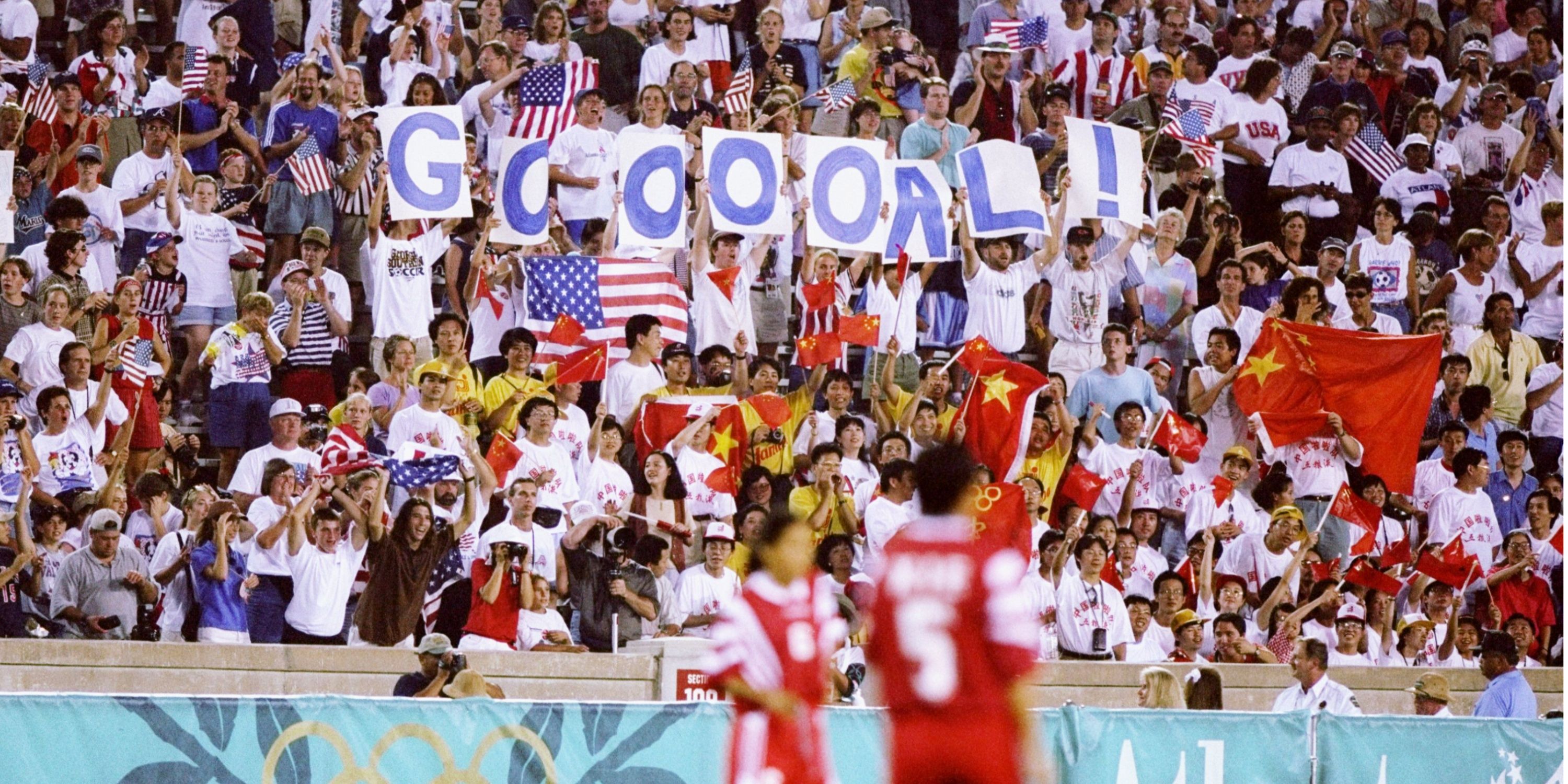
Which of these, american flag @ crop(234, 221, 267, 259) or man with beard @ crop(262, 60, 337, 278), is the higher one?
man with beard @ crop(262, 60, 337, 278)

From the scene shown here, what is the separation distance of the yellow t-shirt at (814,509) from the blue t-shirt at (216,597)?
371 cm

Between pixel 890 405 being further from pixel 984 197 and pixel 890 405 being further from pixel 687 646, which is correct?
pixel 687 646

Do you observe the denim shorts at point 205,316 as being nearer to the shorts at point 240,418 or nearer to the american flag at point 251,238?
the american flag at point 251,238

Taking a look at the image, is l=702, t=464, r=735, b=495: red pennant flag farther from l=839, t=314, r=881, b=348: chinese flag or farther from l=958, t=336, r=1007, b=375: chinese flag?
l=958, t=336, r=1007, b=375: chinese flag

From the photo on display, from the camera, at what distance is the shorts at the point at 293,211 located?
714 inches

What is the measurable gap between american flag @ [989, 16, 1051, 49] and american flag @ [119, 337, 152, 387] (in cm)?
806

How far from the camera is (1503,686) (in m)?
14.7

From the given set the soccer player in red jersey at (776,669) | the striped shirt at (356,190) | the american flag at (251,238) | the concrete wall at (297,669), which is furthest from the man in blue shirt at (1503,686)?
the american flag at (251,238)

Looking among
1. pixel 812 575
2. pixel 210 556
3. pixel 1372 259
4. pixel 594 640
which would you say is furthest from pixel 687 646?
pixel 1372 259

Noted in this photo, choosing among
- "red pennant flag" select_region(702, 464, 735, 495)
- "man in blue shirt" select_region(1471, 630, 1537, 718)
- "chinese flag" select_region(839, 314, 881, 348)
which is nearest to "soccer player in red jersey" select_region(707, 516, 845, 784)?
"man in blue shirt" select_region(1471, 630, 1537, 718)

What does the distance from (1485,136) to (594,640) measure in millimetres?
10674

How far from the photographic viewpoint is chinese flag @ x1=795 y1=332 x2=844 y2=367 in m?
17.5

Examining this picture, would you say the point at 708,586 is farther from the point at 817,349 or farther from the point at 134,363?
the point at 134,363

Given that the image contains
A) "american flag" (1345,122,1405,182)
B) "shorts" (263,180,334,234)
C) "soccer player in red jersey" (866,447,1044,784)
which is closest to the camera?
"soccer player in red jersey" (866,447,1044,784)
